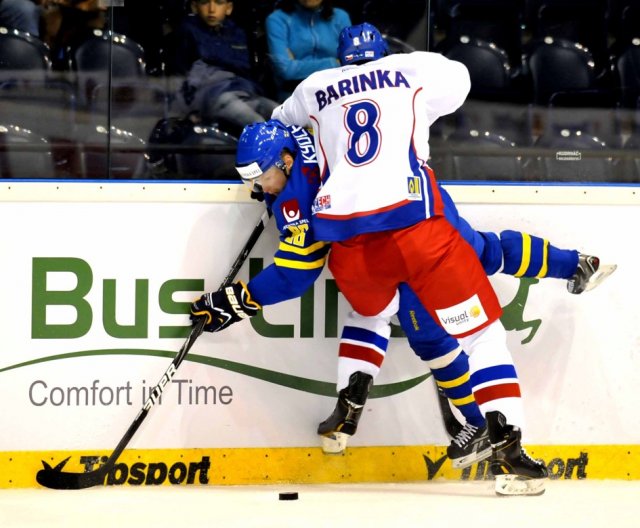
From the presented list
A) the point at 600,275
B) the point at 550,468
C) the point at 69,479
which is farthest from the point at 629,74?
the point at 69,479

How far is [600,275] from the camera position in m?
3.22

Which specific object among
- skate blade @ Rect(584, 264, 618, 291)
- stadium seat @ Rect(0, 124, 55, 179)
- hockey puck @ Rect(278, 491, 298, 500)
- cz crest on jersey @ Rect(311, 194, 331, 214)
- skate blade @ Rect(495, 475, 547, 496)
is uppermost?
stadium seat @ Rect(0, 124, 55, 179)

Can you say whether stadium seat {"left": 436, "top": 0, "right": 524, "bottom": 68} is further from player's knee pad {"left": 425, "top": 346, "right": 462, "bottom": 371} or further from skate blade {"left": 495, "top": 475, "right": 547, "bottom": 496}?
skate blade {"left": 495, "top": 475, "right": 547, "bottom": 496}

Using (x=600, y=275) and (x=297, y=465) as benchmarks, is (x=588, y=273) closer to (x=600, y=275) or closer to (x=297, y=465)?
(x=600, y=275)

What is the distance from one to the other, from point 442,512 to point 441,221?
0.82 meters

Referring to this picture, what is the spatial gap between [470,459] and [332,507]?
49 centimetres

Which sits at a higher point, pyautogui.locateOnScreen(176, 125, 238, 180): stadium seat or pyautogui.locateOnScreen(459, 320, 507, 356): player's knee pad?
pyautogui.locateOnScreen(176, 125, 238, 180): stadium seat

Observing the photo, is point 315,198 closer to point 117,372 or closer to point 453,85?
point 453,85

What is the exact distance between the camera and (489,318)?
9.83 feet

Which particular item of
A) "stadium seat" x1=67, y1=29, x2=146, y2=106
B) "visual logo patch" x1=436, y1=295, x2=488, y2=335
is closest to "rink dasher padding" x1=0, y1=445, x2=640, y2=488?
"visual logo patch" x1=436, y1=295, x2=488, y2=335

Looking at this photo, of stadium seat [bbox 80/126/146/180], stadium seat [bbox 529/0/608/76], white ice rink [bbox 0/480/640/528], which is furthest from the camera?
stadium seat [bbox 529/0/608/76]

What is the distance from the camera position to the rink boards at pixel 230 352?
3.21 meters

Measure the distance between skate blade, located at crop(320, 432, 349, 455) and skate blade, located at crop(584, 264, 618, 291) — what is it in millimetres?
876

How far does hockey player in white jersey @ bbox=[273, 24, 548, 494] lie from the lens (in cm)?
297
